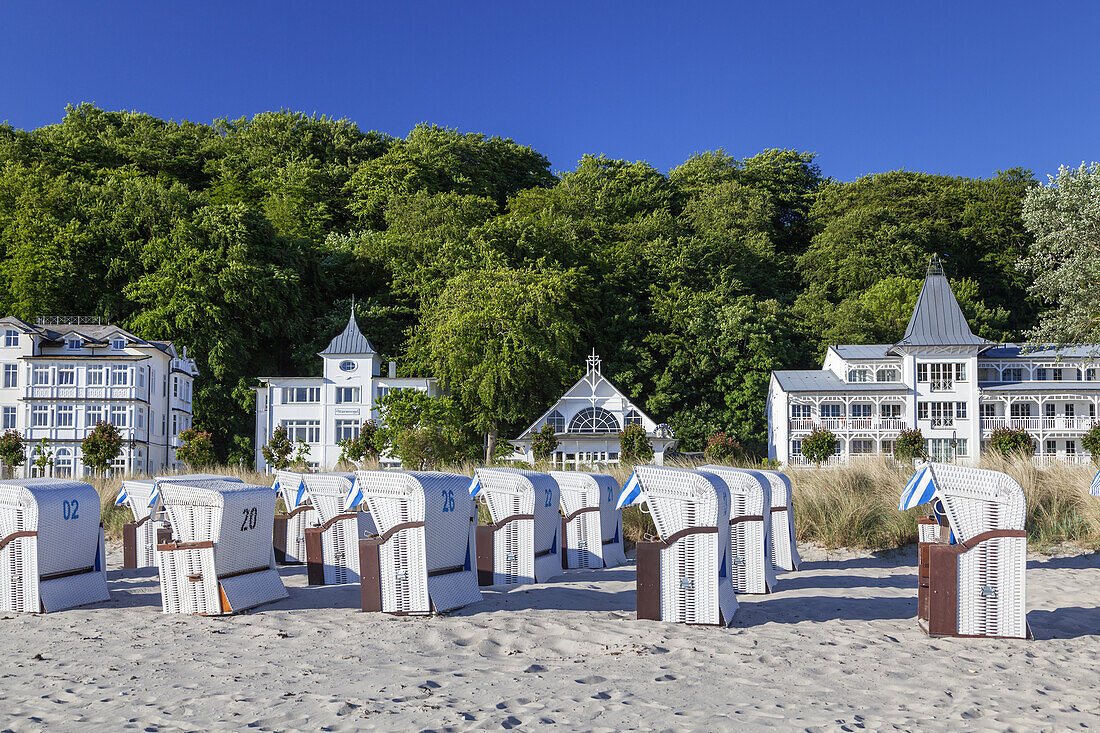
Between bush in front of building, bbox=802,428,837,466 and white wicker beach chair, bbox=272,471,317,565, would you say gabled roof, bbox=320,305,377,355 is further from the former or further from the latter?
white wicker beach chair, bbox=272,471,317,565

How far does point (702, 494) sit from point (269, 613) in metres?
4.43

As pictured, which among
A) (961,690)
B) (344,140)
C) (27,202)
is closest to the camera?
(961,690)

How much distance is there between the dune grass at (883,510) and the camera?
1441 cm

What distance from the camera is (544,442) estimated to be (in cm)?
4306

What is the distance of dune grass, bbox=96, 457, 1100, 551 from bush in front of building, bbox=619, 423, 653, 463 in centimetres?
2204

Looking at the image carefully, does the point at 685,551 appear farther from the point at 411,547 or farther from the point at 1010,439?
the point at 1010,439

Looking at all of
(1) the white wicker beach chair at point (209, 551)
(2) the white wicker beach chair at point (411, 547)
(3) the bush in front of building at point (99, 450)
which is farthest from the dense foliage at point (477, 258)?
(2) the white wicker beach chair at point (411, 547)

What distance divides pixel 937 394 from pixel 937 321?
12.6 ft

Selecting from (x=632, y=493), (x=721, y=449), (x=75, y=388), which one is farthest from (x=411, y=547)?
(x=75, y=388)

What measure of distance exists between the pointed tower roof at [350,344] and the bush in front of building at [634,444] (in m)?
14.8

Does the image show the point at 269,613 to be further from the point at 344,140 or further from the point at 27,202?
the point at 344,140

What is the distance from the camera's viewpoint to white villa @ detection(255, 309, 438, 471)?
48.1 m

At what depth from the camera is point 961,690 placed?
664 centimetres

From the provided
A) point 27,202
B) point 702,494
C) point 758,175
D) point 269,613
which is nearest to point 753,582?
point 702,494
